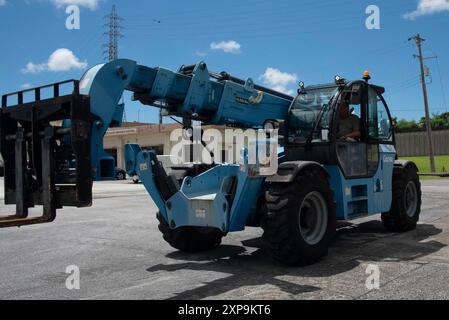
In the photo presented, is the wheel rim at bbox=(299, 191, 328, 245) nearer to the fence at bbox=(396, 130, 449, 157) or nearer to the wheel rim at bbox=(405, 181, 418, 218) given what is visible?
the wheel rim at bbox=(405, 181, 418, 218)

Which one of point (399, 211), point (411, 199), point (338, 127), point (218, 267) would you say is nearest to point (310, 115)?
point (338, 127)

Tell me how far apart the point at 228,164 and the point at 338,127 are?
2190 millimetres

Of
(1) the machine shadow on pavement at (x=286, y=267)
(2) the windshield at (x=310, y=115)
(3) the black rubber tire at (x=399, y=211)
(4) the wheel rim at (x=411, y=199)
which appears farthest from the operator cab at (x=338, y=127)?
(4) the wheel rim at (x=411, y=199)

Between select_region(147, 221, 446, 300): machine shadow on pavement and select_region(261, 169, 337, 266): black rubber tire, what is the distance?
173 mm

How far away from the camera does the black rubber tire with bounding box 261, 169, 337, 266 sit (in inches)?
267

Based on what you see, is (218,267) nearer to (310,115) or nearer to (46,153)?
(46,153)

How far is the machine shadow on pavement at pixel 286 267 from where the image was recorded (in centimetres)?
620

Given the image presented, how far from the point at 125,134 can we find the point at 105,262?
4053 centimetres

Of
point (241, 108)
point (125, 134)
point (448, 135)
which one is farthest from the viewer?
point (448, 135)

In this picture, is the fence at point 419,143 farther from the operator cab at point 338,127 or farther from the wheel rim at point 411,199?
the operator cab at point 338,127

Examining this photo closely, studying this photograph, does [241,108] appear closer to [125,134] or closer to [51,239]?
A: [51,239]

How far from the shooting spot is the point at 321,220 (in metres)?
7.66

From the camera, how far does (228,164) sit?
761cm
